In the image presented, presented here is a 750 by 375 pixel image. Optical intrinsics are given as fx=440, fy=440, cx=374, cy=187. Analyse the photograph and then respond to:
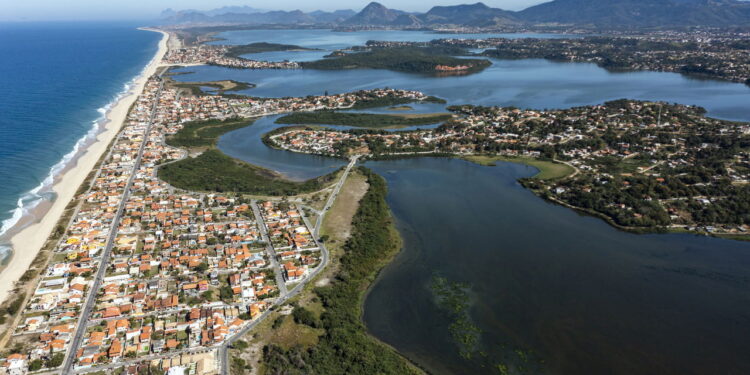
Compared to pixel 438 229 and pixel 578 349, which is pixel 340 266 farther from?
pixel 578 349

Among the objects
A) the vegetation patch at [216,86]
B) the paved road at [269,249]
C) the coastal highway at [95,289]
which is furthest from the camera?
the vegetation patch at [216,86]

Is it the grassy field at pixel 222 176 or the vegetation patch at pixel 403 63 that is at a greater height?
the vegetation patch at pixel 403 63

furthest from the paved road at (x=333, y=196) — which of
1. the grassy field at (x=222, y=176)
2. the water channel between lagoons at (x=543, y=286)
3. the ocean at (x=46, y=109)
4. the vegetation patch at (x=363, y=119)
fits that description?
the ocean at (x=46, y=109)

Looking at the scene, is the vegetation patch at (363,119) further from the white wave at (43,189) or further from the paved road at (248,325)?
the paved road at (248,325)

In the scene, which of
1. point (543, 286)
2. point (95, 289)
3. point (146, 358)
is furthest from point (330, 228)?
point (146, 358)

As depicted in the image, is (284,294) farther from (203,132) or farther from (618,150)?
(618,150)

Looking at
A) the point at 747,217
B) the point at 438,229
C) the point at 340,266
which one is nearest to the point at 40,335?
the point at 340,266
